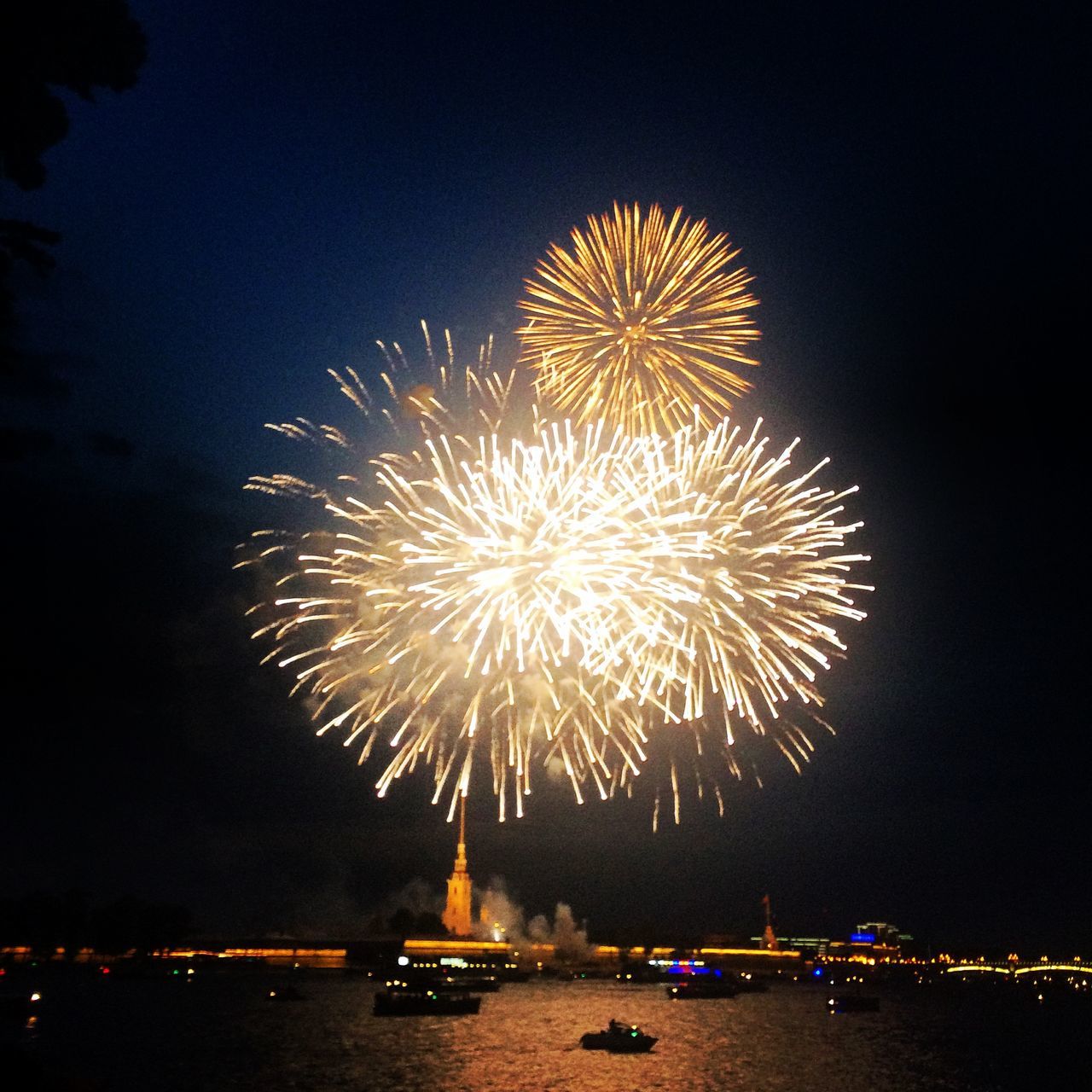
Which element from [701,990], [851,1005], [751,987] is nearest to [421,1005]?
[851,1005]

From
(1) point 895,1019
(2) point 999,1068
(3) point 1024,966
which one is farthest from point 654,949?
(2) point 999,1068

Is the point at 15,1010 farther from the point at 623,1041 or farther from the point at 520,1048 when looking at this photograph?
the point at 623,1041

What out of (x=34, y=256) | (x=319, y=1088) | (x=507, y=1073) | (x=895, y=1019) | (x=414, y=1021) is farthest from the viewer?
(x=895, y=1019)

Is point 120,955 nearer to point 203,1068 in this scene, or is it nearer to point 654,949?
point 654,949

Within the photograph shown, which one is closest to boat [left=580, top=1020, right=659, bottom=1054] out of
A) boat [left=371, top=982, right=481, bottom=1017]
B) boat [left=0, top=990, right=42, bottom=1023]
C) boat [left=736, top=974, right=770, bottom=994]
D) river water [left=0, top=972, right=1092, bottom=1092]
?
river water [left=0, top=972, right=1092, bottom=1092]

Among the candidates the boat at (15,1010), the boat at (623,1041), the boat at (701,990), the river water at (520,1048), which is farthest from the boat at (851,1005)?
the boat at (15,1010)

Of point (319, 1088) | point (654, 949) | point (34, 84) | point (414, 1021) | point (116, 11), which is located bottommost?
point (319, 1088)
